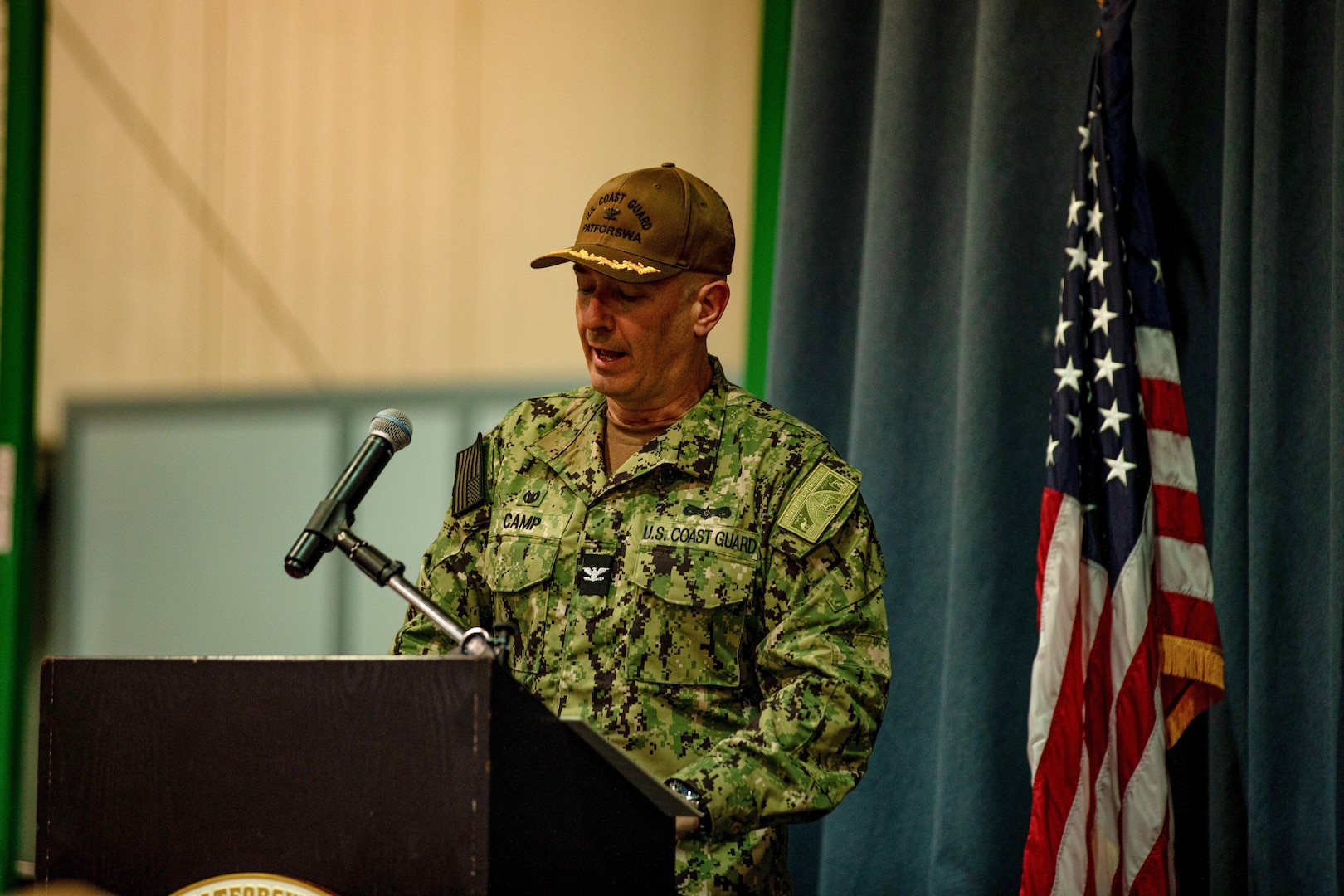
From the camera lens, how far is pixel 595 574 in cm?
189

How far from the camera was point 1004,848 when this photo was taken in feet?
8.70

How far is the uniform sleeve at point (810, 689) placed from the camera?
159 centimetres

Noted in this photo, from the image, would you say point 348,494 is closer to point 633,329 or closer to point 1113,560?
point 633,329

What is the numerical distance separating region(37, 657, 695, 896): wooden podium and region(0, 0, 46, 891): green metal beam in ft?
10.3

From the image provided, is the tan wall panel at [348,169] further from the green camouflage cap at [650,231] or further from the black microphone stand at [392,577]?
the black microphone stand at [392,577]

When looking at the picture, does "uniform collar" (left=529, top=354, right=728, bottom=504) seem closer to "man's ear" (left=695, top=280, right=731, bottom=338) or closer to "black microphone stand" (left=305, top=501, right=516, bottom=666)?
"man's ear" (left=695, top=280, right=731, bottom=338)

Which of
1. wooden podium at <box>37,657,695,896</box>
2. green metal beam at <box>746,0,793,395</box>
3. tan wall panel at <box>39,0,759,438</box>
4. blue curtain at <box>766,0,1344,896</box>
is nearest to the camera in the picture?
wooden podium at <box>37,657,695,896</box>

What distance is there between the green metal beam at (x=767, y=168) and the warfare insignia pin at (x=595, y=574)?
135 centimetres

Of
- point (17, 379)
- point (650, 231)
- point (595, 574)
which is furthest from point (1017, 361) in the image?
point (17, 379)

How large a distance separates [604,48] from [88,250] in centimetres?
196

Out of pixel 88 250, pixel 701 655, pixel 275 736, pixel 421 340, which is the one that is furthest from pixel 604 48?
pixel 275 736

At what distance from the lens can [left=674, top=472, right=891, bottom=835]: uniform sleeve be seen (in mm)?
1595

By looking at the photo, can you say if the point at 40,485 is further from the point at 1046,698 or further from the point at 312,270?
the point at 1046,698

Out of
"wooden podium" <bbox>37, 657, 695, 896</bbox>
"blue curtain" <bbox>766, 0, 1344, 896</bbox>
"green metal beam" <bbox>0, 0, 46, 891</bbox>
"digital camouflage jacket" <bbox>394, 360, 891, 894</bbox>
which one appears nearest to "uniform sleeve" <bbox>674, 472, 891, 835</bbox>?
"digital camouflage jacket" <bbox>394, 360, 891, 894</bbox>
